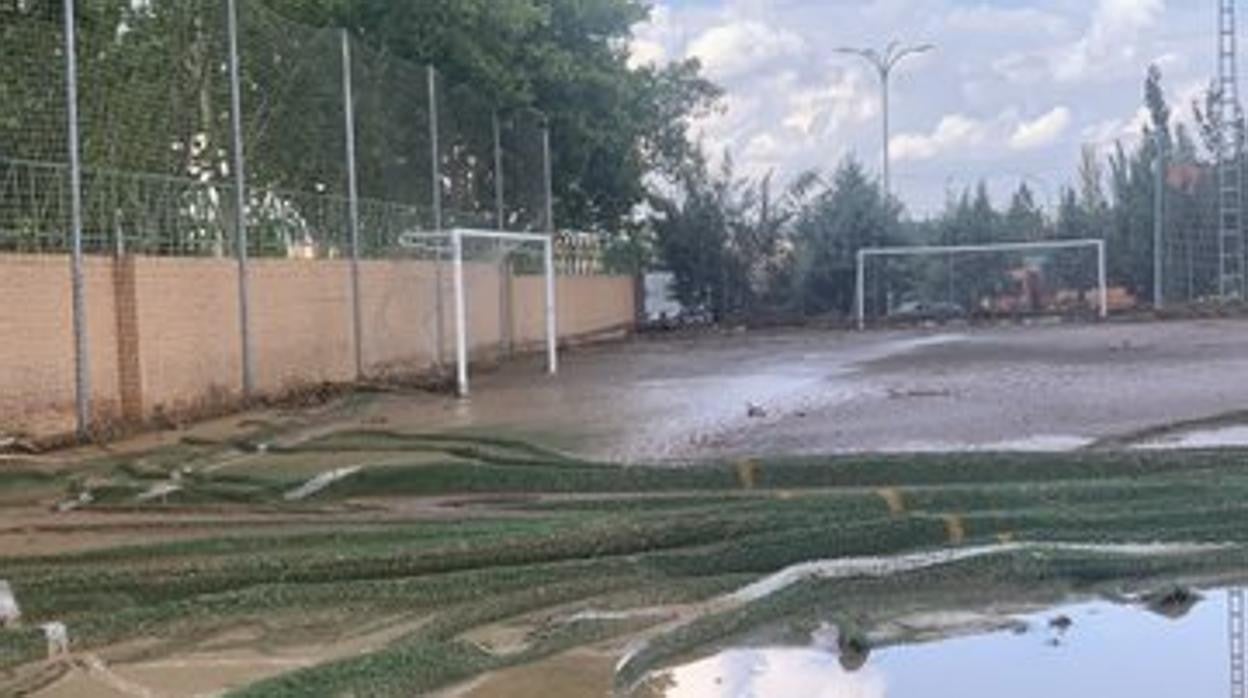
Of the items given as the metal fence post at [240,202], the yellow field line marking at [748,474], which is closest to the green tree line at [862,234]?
the metal fence post at [240,202]

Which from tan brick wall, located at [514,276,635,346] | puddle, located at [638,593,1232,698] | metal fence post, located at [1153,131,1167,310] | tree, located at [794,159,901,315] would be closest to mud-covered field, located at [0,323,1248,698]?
puddle, located at [638,593,1232,698]

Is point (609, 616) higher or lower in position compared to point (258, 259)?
lower

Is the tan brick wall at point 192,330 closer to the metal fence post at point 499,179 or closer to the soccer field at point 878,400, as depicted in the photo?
the soccer field at point 878,400

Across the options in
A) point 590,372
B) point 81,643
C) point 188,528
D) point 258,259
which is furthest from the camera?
point 590,372

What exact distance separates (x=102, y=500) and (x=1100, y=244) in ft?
101

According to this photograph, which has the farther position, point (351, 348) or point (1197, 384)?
point (351, 348)

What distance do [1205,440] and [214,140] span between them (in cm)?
946

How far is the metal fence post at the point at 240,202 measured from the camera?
55.5ft

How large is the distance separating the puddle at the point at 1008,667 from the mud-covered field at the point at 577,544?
0.12 m

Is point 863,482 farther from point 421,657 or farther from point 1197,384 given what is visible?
point 1197,384

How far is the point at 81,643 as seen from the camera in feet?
21.2

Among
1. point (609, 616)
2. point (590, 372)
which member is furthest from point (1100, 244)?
point (609, 616)

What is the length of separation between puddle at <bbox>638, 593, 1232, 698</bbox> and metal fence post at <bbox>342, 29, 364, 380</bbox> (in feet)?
47.0

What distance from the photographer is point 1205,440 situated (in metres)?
11.2
